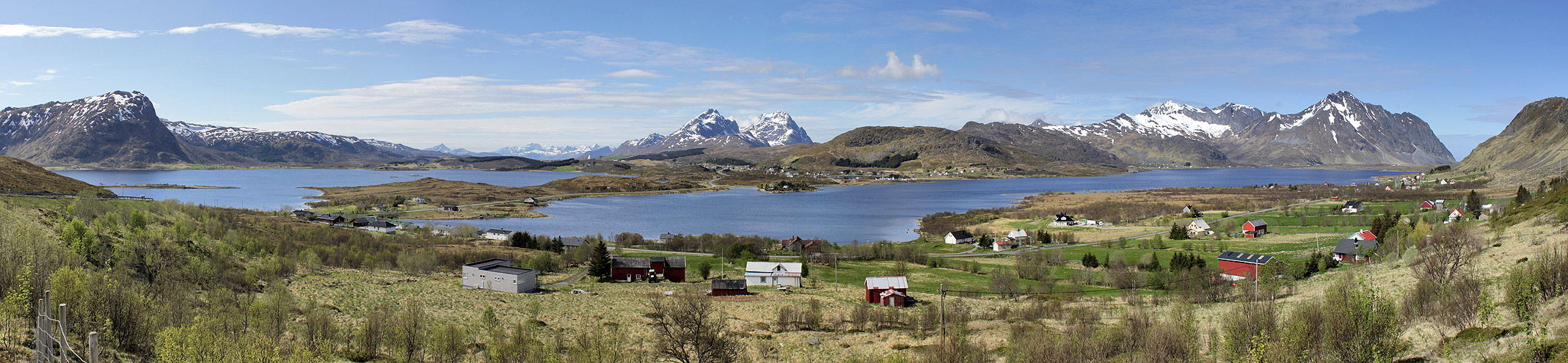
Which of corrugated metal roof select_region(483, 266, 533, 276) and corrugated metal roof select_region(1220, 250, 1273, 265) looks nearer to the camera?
corrugated metal roof select_region(483, 266, 533, 276)

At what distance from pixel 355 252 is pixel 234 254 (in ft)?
30.7

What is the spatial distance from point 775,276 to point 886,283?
7.40m

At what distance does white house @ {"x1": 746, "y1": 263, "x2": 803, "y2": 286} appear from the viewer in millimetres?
37531

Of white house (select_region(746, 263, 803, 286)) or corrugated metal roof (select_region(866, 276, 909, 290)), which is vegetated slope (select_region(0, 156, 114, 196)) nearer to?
white house (select_region(746, 263, 803, 286))

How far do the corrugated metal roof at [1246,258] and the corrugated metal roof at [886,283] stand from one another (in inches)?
615

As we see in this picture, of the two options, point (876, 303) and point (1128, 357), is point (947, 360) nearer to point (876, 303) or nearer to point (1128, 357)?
point (1128, 357)

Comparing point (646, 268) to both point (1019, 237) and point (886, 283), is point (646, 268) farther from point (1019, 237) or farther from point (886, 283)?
point (1019, 237)

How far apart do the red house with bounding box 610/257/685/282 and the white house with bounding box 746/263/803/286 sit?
4.34 meters

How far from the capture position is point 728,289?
34.5 m

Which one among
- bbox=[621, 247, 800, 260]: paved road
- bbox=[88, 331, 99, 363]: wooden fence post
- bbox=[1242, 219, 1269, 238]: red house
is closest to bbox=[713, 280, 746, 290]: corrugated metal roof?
bbox=[621, 247, 800, 260]: paved road

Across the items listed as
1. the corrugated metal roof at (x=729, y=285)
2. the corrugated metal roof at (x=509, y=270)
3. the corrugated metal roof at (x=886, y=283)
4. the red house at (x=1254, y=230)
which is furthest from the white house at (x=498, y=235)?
the red house at (x=1254, y=230)

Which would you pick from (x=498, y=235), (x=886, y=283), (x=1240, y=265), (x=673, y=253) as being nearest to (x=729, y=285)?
(x=886, y=283)

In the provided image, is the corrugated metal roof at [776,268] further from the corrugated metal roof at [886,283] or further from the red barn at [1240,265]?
the red barn at [1240,265]

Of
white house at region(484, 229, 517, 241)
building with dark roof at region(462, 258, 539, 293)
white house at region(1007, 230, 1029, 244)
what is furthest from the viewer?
white house at region(484, 229, 517, 241)
